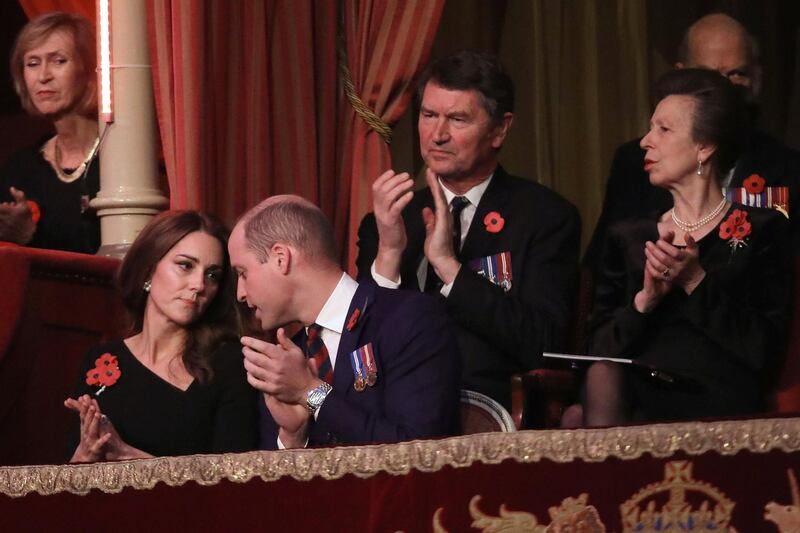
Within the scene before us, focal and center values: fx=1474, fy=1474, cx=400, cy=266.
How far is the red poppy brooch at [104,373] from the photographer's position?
3367mm

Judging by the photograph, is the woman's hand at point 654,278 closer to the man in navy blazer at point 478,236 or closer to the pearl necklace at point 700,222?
the pearl necklace at point 700,222

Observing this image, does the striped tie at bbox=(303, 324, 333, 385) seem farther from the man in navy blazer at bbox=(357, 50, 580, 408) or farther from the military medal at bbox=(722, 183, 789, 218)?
the military medal at bbox=(722, 183, 789, 218)

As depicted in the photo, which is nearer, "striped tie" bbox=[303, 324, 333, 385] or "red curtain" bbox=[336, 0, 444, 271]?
"striped tie" bbox=[303, 324, 333, 385]

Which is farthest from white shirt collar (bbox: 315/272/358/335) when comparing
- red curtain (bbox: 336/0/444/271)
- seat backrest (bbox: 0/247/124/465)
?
red curtain (bbox: 336/0/444/271)

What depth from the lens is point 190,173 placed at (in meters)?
4.08

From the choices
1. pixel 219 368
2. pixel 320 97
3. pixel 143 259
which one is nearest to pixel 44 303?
pixel 143 259

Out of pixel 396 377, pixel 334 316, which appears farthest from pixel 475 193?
pixel 396 377

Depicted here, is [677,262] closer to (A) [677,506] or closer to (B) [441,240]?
(B) [441,240]

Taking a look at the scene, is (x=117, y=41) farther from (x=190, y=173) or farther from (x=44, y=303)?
(x=44, y=303)

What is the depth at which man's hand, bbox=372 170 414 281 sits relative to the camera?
11.2 feet

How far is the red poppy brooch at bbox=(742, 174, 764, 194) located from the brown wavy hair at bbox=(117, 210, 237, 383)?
4.21 ft

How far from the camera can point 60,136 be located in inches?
173

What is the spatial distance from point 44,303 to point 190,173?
0.68 metres

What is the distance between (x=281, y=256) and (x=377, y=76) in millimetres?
1397
